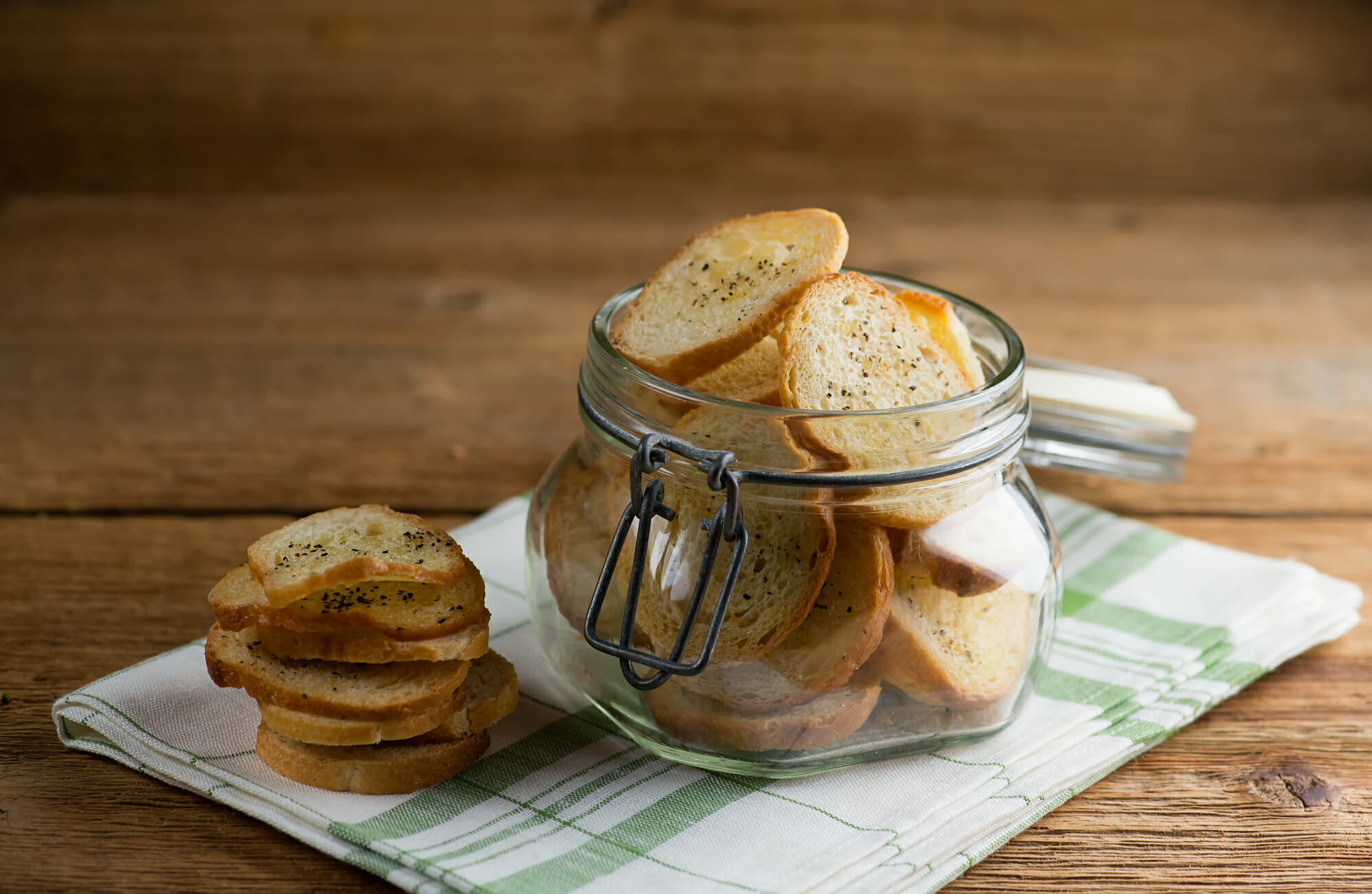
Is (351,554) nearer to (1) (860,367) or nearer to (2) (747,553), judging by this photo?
(2) (747,553)

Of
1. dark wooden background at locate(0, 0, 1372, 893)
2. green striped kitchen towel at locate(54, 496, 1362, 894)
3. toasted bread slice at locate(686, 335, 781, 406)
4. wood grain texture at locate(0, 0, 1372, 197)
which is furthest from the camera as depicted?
wood grain texture at locate(0, 0, 1372, 197)

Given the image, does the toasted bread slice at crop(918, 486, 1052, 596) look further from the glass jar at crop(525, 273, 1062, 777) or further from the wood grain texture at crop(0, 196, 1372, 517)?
the wood grain texture at crop(0, 196, 1372, 517)

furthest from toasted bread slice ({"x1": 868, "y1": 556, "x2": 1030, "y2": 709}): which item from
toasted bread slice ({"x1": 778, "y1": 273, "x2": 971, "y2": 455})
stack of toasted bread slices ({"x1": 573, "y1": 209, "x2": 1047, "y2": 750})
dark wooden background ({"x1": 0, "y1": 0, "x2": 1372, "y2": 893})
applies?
dark wooden background ({"x1": 0, "y1": 0, "x2": 1372, "y2": 893})

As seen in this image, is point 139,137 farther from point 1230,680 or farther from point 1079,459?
point 1230,680

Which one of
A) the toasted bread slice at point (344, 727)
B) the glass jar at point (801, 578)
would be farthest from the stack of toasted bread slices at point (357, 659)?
the glass jar at point (801, 578)

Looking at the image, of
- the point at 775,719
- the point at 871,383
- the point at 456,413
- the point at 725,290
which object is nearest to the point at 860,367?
the point at 871,383

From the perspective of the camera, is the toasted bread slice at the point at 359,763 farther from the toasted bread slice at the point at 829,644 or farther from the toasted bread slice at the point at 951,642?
the toasted bread slice at the point at 951,642

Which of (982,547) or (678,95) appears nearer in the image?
(982,547)
